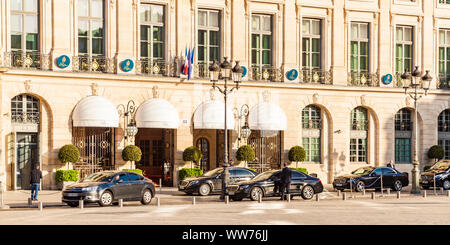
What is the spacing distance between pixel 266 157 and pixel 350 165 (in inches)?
221

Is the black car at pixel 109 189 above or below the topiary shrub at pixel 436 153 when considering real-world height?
below

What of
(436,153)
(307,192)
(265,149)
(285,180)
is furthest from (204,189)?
(436,153)

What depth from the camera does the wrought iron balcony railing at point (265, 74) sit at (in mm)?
46969

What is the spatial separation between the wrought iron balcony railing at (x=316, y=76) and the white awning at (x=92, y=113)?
40.7 ft

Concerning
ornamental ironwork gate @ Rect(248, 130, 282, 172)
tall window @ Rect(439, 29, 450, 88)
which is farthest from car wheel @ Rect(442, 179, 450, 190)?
tall window @ Rect(439, 29, 450, 88)

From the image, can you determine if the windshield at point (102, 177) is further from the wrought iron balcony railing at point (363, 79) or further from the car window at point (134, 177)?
the wrought iron balcony railing at point (363, 79)

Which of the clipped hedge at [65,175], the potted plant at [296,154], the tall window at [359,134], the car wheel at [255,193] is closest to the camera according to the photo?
the car wheel at [255,193]

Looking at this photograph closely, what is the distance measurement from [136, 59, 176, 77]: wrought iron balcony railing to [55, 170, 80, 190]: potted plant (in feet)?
22.0

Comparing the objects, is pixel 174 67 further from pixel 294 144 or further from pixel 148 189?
pixel 148 189

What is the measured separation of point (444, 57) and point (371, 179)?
13.8m

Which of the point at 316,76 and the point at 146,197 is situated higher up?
the point at 316,76

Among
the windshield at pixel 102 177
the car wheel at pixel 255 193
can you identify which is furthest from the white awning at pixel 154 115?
the windshield at pixel 102 177

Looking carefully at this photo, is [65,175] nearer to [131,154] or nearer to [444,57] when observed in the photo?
[131,154]

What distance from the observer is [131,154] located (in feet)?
138
